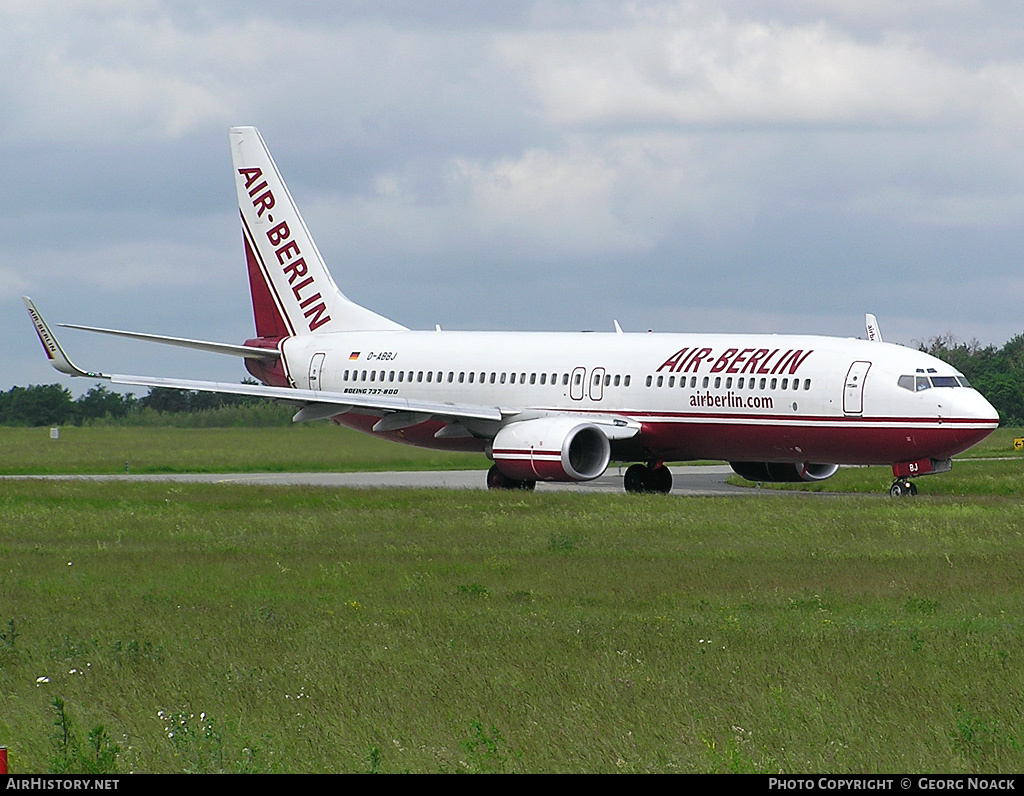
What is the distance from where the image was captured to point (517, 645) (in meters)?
14.8

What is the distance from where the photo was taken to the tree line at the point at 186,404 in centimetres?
5534

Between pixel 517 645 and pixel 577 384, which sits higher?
pixel 577 384

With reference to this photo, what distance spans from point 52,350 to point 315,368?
7.31 metres

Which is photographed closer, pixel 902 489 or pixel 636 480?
pixel 902 489

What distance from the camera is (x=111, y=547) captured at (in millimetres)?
24125

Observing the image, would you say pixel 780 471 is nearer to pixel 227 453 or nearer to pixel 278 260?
pixel 278 260

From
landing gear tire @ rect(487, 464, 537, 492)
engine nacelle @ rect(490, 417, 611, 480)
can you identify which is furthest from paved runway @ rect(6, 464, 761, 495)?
engine nacelle @ rect(490, 417, 611, 480)

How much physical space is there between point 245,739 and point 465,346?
29611mm

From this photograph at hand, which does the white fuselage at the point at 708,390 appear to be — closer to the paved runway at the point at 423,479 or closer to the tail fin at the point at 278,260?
the paved runway at the point at 423,479

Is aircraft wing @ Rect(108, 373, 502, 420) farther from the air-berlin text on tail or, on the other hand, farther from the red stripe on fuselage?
the air-berlin text on tail

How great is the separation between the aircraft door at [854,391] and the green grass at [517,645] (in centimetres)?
577

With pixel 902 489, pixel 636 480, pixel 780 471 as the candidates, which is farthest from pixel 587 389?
pixel 902 489

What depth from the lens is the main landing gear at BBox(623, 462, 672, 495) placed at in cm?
3825

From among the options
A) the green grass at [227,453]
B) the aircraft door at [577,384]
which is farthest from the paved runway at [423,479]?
the aircraft door at [577,384]
